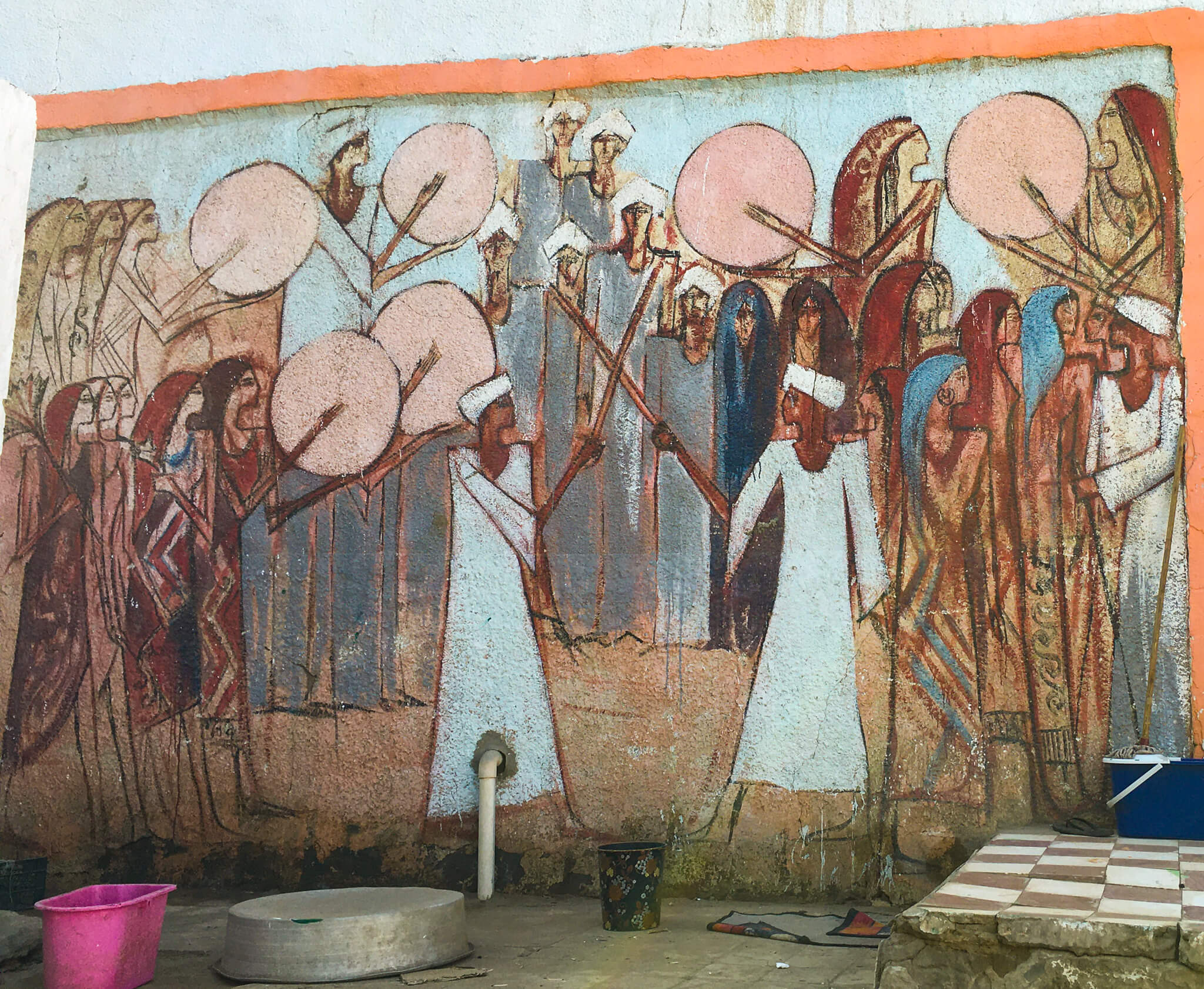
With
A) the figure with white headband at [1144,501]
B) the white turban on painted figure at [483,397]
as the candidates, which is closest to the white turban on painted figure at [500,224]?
the white turban on painted figure at [483,397]

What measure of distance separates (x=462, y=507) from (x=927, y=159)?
2448mm

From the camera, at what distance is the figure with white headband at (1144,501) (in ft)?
15.3

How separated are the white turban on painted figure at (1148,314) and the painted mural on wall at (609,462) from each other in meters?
0.01

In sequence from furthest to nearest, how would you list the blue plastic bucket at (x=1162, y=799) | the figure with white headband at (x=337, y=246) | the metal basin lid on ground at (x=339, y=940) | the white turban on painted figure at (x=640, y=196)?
1. the figure with white headband at (x=337, y=246)
2. the white turban on painted figure at (x=640, y=196)
3. the blue plastic bucket at (x=1162, y=799)
4. the metal basin lid on ground at (x=339, y=940)

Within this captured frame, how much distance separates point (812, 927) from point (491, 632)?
5.83ft

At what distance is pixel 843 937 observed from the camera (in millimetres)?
4270

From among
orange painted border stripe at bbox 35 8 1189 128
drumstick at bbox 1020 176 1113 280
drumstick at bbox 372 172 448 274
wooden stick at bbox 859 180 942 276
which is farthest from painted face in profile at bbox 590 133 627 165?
drumstick at bbox 1020 176 1113 280

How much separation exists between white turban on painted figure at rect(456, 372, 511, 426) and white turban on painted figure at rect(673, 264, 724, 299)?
84cm

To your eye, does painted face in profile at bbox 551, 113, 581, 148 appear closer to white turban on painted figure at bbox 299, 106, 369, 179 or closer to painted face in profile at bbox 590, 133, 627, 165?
painted face in profile at bbox 590, 133, 627, 165

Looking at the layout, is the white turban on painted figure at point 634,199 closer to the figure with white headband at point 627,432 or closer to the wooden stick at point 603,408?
the figure with white headband at point 627,432

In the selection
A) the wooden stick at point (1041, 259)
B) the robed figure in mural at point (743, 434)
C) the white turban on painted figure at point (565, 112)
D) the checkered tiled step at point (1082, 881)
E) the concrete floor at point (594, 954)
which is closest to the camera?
the checkered tiled step at point (1082, 881)

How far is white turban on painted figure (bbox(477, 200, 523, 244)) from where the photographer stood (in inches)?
214

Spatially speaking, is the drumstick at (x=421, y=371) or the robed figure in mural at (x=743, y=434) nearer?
the robed figure in mural at (x=743, y=434)

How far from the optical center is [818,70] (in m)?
5.21
